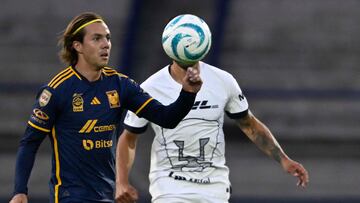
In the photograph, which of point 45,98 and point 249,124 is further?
point 249,124

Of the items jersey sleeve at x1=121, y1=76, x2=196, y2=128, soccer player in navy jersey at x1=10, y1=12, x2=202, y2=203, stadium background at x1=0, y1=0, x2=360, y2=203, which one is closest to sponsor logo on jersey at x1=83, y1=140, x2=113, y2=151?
soccer player in navy jersey at x1=10, y1=12, x2=202, y2=203

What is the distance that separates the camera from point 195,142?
6.46m

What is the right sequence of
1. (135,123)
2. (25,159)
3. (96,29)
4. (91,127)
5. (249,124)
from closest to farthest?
(25,159) < (91,127) < (96,29) < (135,123) < (249,124)

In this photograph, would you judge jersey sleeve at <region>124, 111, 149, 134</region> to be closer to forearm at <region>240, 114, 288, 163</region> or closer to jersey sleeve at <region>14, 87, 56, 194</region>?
forearm at <region>240, 114, 288, 163</region>

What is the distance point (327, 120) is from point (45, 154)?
3.27 metres

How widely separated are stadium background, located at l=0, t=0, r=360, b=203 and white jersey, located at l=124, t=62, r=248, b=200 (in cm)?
470

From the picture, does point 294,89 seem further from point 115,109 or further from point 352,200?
point 115,109

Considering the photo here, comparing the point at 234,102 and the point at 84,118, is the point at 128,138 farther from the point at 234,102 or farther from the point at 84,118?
the point at 84,118

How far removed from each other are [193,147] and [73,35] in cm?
111

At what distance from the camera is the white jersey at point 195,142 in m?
6.46

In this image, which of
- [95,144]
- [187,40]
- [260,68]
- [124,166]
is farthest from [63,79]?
[260,68]

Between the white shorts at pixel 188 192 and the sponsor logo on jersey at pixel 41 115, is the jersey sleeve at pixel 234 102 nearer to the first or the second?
the white shorts at pixel 188 192

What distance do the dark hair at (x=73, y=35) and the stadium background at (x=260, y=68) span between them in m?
5.32

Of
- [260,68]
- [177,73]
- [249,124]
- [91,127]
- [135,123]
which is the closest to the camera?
[91,127]
